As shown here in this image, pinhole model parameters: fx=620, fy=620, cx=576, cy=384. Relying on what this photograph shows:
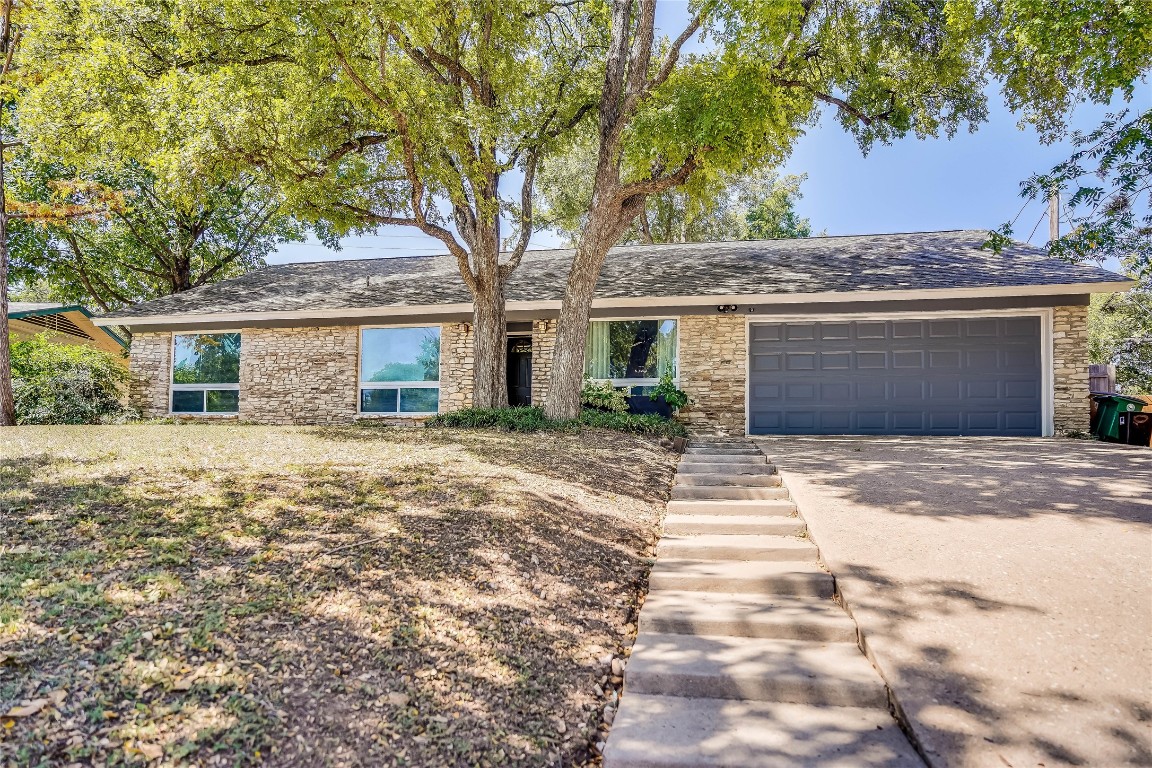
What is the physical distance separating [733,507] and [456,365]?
792 cm

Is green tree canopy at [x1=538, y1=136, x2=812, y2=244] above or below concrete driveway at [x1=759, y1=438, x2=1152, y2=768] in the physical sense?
above

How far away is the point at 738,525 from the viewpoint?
5.18m

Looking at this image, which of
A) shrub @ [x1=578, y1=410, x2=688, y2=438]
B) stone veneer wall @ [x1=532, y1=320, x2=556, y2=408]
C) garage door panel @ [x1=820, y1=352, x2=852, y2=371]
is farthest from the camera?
stone veneer wall @ [x1=532, y1=320, x2=556, y2=408]

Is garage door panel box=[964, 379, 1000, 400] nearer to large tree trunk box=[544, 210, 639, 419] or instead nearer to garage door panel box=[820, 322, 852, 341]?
garage door panel box=[820, 322, 852, 341]

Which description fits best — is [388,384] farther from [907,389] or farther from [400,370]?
[907,389]

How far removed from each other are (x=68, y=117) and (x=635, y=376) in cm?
958

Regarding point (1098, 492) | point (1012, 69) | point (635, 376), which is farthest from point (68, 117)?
point (1012, 69)

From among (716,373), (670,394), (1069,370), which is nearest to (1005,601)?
(670,394)

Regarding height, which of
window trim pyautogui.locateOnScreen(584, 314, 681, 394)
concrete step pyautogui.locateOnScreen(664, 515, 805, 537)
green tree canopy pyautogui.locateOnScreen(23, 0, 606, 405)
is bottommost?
concrete step pyautogui.locateOnScreen(664, 515, 805, 537)

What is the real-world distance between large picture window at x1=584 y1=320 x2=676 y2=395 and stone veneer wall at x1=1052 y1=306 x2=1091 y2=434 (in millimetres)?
6297

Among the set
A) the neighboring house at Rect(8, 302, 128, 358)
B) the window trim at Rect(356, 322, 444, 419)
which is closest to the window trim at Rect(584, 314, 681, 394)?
the window trim at Rect(356, 322, 444, 419)

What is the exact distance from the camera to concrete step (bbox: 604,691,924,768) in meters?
2.49

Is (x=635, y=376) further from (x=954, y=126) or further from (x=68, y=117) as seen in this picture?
(x=68, y=117)

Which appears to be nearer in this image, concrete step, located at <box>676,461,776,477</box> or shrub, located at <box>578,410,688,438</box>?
concrete step, located at <box>676,461,776,477</box>
